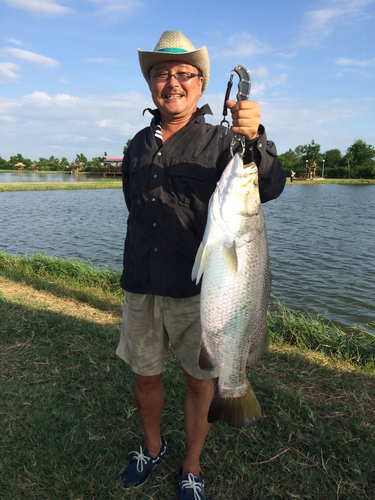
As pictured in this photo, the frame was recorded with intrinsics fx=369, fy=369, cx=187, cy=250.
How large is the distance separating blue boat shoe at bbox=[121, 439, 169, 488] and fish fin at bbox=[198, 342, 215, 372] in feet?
3.90

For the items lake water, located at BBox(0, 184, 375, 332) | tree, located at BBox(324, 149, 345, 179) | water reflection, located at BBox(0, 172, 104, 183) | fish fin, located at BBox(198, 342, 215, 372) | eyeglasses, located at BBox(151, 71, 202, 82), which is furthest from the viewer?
tree, located at BBox(324, 149, 345, 179)

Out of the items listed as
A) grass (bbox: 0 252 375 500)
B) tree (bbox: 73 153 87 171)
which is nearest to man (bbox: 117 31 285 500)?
grass (bbox: 0 252 375 500)

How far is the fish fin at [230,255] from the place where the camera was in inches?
79.7

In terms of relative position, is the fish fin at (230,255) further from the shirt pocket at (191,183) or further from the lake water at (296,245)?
the lake water at (296,245)

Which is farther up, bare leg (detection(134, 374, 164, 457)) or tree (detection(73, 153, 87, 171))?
tree (detection(73, 153, 87, 171))

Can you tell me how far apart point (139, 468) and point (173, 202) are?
204 cm

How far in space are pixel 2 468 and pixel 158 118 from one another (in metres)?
2.96

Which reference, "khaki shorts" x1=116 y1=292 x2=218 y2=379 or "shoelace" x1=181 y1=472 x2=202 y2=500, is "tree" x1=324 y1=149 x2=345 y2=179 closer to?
"khaki shorts" x1=116 y1=292 x2=218 y2=379

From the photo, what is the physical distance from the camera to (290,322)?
5.85 m

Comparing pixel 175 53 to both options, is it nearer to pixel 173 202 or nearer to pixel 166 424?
pixel 173 202

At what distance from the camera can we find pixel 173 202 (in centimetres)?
252

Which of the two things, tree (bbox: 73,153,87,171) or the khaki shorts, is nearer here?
the khaki shorts

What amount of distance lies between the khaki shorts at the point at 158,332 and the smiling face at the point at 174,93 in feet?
4.28

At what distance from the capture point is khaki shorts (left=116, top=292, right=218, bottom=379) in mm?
2611
